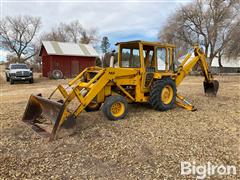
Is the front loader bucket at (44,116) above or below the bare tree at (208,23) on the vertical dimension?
below

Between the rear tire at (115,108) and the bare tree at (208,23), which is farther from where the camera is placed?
the bare tree at (208,23)

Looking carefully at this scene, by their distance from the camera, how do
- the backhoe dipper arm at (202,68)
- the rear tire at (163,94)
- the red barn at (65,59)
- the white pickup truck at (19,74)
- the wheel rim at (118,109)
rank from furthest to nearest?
the red barn at (65,59)
the white pickup truck at (19,74)
the backhoe dipper arm at (202,68)
the rear tire at (163,94)
the wheel rim at (118,109)

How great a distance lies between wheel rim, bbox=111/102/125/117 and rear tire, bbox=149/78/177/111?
3.86 ft

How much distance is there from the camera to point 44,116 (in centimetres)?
563

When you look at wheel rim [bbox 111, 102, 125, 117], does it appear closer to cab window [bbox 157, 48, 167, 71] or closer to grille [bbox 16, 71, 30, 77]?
cab window [bbox 157, 48, 167, 71]

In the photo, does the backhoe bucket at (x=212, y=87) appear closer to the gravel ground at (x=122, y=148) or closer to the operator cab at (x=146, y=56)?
the operator cab at (x=146, y=56)

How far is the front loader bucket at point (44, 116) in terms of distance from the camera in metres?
4.69

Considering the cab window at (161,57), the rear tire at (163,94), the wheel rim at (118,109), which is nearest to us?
the wheel rim at (118,109)

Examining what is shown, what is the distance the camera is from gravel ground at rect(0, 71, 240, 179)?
11.3ft

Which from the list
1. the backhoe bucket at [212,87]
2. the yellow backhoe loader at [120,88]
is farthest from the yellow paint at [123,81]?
the backhoe bucket at [212,87]

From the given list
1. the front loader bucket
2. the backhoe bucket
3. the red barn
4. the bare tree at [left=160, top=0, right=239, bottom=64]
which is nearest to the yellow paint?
the front loader bucket

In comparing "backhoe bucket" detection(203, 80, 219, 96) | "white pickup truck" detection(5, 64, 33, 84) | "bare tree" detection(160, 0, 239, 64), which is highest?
"bare tree" detection(160, 0, 239, 64)

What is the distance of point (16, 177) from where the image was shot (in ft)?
10.8

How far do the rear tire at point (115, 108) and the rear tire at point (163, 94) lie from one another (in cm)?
116
